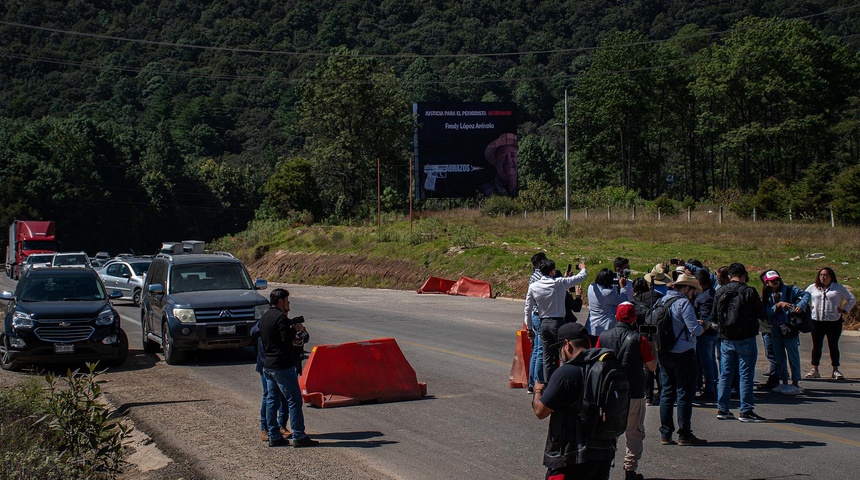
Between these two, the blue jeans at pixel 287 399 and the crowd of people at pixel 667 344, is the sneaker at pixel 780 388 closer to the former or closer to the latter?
the crowd of people at pixel 667 344

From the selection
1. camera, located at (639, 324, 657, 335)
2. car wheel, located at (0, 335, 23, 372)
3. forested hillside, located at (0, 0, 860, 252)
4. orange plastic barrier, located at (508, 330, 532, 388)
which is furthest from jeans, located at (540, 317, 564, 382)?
forested hillside, located at (0, 0, 860, 252)

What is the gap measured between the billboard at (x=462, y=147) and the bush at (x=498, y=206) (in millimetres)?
1825

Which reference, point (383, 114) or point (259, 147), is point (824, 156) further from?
point (259, 147)

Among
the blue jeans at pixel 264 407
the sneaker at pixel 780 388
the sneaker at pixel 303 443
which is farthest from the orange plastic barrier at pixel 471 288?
the sneaker at pixel 303 443

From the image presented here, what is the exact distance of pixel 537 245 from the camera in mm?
41844

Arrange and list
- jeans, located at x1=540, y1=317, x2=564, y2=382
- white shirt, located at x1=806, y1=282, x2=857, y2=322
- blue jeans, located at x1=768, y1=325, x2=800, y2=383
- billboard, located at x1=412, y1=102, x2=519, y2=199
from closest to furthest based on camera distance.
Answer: jeans, located at x1=540, y1=317, x2=564, y2=382, blue jeans, located at x1=768, y1=325, x2=800, y2=383, white shirt, located at x1=806, y1=282, x2=857, y2=322, billboard, located at x1=412, y1=102, x2=519, y2=199

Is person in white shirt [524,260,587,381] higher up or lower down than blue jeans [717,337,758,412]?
higher up

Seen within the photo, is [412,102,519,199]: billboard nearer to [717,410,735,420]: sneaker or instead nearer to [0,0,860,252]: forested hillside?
[0,0,860,252]: forested hillside

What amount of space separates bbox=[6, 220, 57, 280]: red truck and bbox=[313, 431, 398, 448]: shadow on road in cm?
5116

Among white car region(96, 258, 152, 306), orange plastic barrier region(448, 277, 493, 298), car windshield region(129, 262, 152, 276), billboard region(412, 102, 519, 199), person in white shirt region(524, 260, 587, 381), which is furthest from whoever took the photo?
billboard region(412, 102, 519, 199)

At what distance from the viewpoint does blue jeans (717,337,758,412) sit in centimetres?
1088

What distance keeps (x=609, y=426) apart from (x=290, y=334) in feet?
15.8

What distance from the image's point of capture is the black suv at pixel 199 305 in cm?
1670

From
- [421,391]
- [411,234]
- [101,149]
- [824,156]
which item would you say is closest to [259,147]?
[101,149]
